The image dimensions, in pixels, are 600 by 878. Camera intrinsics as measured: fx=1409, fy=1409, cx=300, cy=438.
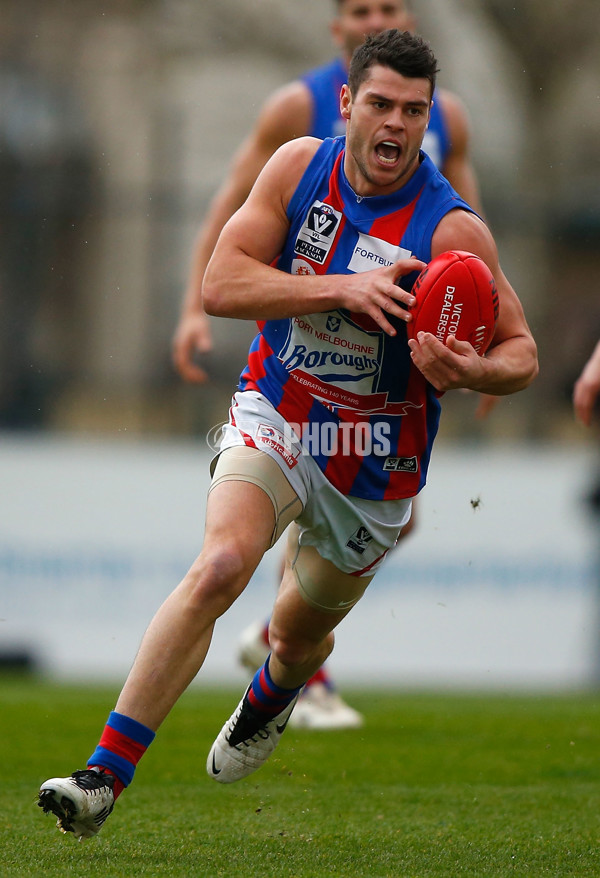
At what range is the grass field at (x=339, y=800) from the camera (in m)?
3.91

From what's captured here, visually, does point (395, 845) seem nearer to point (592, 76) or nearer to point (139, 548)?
point (139, 548)

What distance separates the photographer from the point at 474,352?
4020 millimetres

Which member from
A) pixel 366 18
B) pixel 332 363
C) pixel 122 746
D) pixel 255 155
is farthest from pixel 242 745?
pixel 366 18

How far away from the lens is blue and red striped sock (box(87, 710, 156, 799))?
387cm

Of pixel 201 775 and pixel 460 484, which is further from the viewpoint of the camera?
pixel 460 484

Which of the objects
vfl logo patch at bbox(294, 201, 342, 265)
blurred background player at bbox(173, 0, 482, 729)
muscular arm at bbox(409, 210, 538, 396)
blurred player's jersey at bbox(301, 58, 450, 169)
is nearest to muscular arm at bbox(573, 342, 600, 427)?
blurred background player at bbox(173, 0, 482, 729)

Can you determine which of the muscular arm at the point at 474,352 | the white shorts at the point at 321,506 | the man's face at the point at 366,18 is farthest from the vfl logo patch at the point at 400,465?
the man's face at the point at 366,18

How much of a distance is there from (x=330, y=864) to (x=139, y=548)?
7.13m

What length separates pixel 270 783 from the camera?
18.1ft

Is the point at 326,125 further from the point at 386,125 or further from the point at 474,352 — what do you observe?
the point at 474,352

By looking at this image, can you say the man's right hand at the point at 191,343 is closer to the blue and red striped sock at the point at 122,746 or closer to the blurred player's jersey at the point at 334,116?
the blurred player's jersey at the point at 334,116

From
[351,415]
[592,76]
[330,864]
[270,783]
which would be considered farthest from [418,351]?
[592,76]

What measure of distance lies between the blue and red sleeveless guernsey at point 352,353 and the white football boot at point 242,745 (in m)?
0.97

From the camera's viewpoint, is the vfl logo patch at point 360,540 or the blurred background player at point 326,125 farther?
the blurred background player at point 326,125
